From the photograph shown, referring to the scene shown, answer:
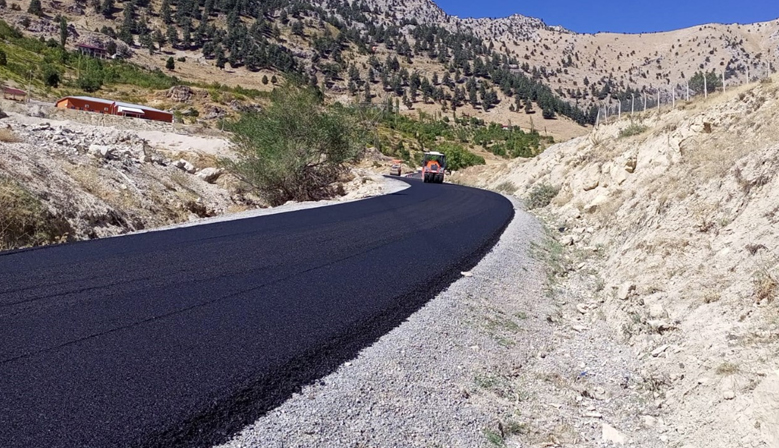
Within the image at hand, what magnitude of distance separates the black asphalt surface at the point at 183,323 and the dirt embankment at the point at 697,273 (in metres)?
2.73

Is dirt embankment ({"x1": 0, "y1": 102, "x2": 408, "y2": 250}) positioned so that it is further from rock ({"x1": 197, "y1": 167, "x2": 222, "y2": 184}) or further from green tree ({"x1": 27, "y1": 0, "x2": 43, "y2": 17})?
green tree ({"x1": 27, "y1": 0, "x2": 43, "y2": 17})

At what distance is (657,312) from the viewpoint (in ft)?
24.1

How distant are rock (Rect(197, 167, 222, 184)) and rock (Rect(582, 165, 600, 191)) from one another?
1658cm

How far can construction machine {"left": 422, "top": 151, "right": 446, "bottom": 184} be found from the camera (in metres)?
47.0

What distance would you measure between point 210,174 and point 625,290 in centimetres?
2221

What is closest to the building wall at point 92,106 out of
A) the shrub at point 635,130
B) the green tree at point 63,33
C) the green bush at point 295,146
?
the green bush at point 295,146

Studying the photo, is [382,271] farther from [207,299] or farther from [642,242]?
[642,242]

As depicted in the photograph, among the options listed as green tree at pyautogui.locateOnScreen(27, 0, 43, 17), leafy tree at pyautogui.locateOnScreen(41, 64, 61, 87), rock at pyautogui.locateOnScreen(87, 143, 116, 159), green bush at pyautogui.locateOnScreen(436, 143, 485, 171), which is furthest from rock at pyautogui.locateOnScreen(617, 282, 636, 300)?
green tree at pyautogui.locateOnScreen(27, 0, 43, 17)

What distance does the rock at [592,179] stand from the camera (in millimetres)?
20969

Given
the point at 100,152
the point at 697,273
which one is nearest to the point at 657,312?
the point at 697,273

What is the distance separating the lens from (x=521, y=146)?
84125 mm

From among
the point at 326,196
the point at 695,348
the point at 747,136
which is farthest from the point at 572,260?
the point at 326,196

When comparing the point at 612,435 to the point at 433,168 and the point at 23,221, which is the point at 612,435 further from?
the point at 433,168

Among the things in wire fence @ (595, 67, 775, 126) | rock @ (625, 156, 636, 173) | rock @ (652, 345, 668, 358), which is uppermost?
wire fence @ (595, 67, 775, 126)
